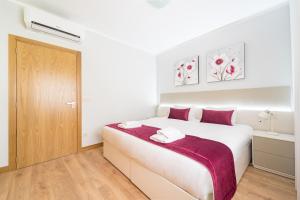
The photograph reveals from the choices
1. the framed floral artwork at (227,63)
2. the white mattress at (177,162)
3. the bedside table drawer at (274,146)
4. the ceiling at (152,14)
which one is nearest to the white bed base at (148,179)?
the white mattress at (177,162)

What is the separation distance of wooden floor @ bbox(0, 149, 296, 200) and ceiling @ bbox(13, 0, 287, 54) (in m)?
2.68

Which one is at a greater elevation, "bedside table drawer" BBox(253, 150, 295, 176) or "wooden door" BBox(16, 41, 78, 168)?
"wooden door" BBox(16, 41, 78, 168)

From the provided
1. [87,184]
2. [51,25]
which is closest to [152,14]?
[51,25]

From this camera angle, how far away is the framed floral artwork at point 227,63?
2.52 m

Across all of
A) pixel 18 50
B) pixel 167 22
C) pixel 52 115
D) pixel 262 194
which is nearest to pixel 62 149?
pixel 52 115

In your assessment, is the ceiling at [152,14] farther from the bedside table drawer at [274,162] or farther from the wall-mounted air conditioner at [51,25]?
the bedside table drawer at [274,162]

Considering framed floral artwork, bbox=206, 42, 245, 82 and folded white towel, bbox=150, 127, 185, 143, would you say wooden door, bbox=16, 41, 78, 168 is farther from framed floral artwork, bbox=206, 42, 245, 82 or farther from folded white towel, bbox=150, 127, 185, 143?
framed floral artwork, bbox=206, 42, 245, 82

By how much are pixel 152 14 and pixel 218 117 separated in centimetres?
231

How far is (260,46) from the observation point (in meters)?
2.31

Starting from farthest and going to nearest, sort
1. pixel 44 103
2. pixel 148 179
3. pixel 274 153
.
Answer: pixel 44 103 → pixel 274 153 → pixel 148 179

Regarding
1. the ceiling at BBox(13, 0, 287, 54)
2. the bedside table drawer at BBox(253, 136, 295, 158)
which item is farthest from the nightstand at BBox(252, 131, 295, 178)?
the ceiling at BBox(13, 0, 287, 54)

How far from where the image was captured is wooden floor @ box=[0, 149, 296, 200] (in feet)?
4.72

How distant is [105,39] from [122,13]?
3.09 feet

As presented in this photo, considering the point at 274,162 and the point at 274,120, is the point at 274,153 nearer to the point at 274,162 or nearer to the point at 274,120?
the point at 274,162
